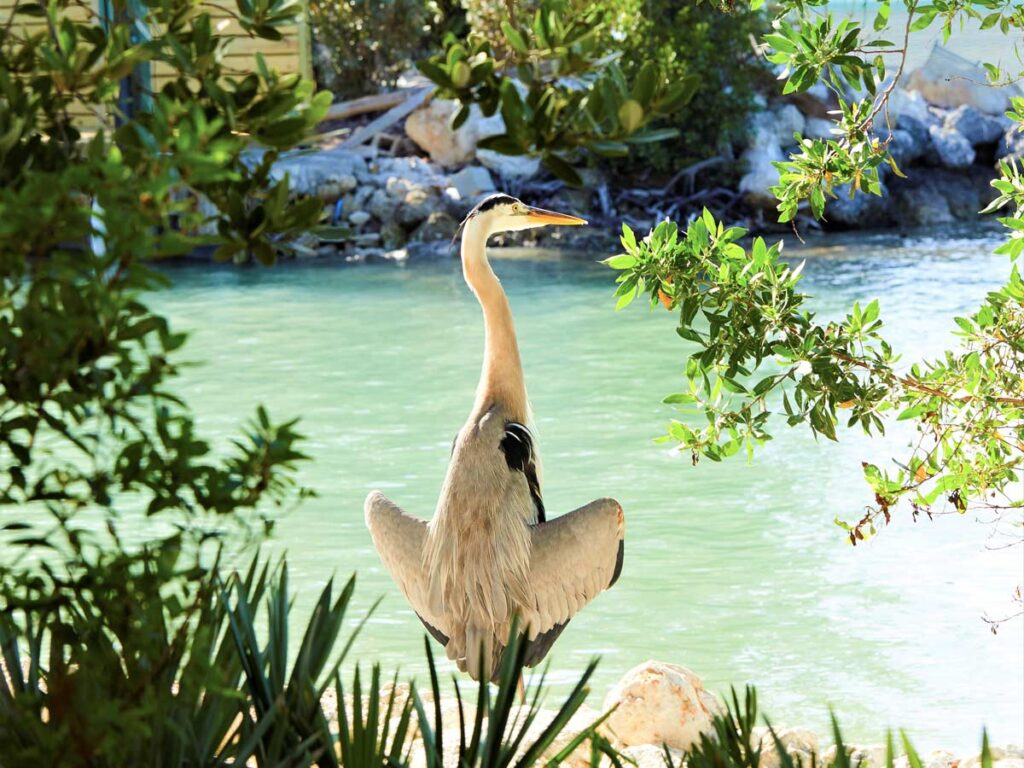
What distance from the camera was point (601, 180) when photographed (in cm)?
2031

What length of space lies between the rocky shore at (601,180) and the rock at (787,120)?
2 cm

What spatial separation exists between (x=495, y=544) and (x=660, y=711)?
0.71 meters

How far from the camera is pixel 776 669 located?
5598 millimetres

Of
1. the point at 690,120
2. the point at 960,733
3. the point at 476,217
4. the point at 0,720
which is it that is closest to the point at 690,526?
the point at 960,733

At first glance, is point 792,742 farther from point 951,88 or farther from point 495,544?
point 951,88

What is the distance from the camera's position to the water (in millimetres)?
5594

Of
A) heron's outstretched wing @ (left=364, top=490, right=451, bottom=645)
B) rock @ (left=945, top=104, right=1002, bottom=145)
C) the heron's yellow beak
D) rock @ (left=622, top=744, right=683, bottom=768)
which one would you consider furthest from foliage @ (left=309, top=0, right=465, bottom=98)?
rock @ (left=622, top=744, right=683, bottom=768)

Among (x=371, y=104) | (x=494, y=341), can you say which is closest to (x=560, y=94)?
(x=494, y=341)

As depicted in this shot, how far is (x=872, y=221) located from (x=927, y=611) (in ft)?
51.8

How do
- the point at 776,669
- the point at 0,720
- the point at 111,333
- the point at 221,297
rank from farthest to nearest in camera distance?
1. the point at 221,297
2. the point at 776,669
3. the point at 0,720
4. the point at 111,333

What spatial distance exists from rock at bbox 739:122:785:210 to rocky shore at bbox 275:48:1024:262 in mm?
20

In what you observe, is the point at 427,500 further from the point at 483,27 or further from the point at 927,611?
the point at 483,27

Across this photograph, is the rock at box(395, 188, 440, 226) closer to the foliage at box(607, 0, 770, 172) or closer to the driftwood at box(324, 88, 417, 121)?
the driftwood at box(324, 88, 417, 121)

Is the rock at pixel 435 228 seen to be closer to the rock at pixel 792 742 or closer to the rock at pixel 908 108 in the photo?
the rock at pixel 908 108
